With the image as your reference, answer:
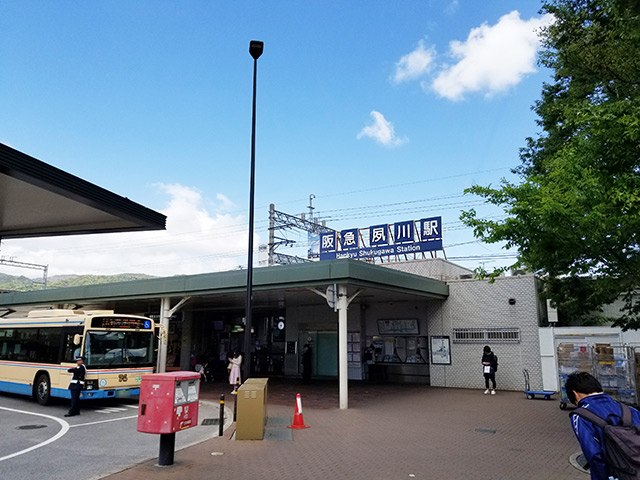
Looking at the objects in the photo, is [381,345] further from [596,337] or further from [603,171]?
[603,171]

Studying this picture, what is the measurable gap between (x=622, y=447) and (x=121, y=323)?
46.7ft

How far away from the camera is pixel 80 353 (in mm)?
13773

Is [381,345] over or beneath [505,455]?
over

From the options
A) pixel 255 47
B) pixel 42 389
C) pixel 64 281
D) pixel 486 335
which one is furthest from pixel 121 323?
pixel 64 281

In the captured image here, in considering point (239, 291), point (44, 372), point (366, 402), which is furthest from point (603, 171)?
point (44, 372)

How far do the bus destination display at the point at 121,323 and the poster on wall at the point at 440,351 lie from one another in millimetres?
12067

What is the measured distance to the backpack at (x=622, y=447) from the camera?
10.6 feet

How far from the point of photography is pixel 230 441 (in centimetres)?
975

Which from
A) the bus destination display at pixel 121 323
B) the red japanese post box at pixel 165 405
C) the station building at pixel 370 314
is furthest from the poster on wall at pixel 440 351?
the red japanese post box at pixel 165 405

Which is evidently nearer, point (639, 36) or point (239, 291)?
point (639, 36)

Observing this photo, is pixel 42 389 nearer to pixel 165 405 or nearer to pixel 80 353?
pixel 80 353

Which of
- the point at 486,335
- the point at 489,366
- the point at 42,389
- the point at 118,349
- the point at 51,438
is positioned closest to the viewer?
the point at 51,438

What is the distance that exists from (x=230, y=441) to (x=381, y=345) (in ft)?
47.5

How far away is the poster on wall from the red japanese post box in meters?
14.9
